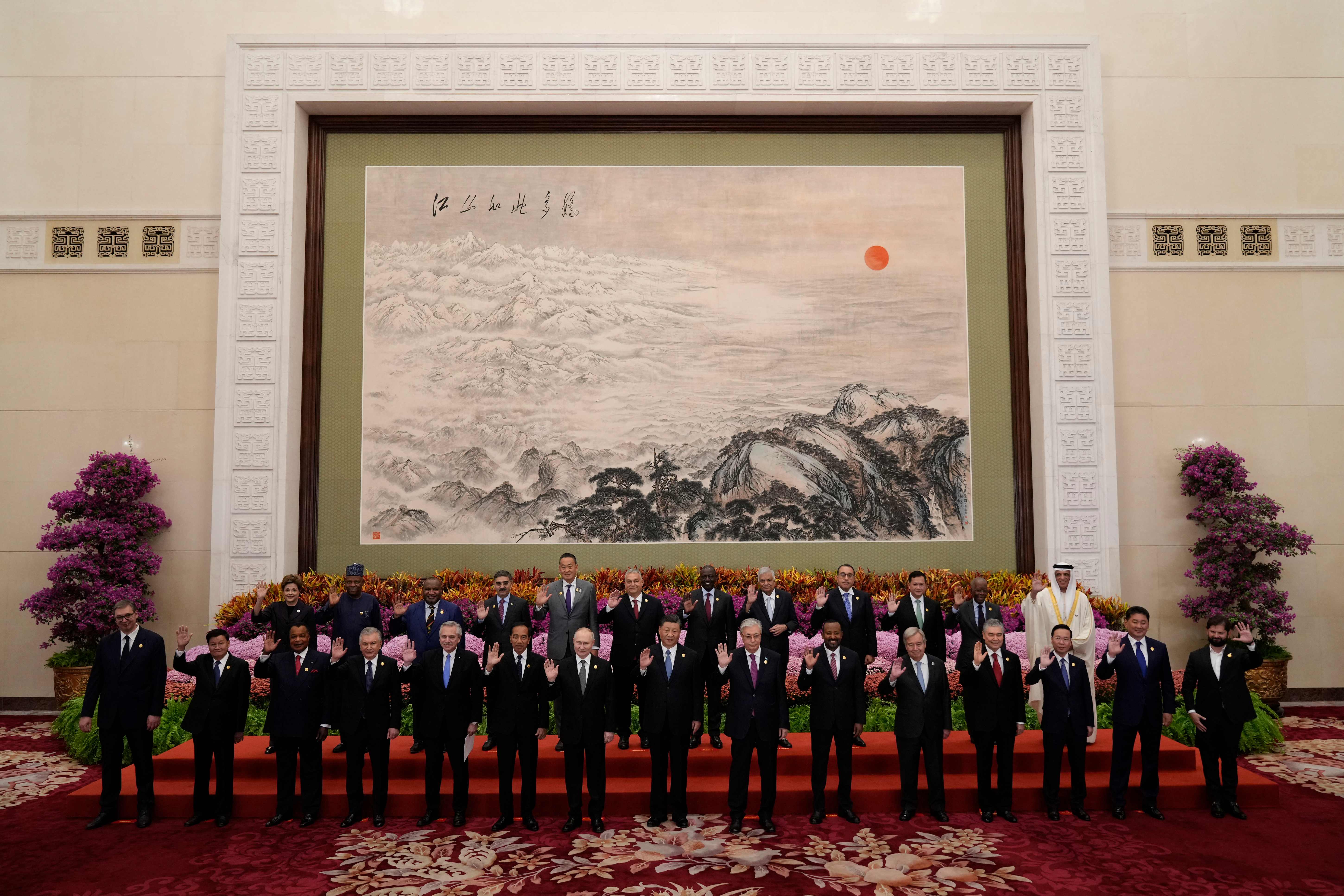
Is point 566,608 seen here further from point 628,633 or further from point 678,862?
point 678,862

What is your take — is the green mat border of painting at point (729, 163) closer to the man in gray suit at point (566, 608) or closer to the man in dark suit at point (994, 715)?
the man in gray suit at point (566, 608)

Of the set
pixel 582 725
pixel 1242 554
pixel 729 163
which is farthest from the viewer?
pixel 729 163

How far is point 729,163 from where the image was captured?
11.9 m

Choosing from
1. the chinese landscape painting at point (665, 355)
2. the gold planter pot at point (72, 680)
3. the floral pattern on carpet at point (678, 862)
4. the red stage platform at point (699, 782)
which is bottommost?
the floral pattern on carpet at point (678, 862)

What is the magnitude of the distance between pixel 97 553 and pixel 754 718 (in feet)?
27.8

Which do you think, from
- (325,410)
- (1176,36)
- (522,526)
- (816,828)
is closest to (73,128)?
(325,410)

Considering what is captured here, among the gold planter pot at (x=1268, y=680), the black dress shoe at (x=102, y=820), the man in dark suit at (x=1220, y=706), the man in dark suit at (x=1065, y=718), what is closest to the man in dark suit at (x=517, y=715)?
the black dress shoe at (x=102, y=820)

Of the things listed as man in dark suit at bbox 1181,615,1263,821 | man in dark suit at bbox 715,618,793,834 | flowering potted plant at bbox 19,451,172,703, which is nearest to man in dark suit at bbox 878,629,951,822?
man in dark suit at bbox 715,618,793,834

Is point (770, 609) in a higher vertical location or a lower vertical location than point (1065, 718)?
higher

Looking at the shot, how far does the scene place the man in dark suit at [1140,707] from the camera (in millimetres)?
6695

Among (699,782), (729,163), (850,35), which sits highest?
(850,35)

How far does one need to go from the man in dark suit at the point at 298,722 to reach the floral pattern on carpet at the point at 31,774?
97.6 inches

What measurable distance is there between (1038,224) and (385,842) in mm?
10352

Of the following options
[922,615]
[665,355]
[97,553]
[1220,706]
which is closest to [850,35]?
[665,355]
